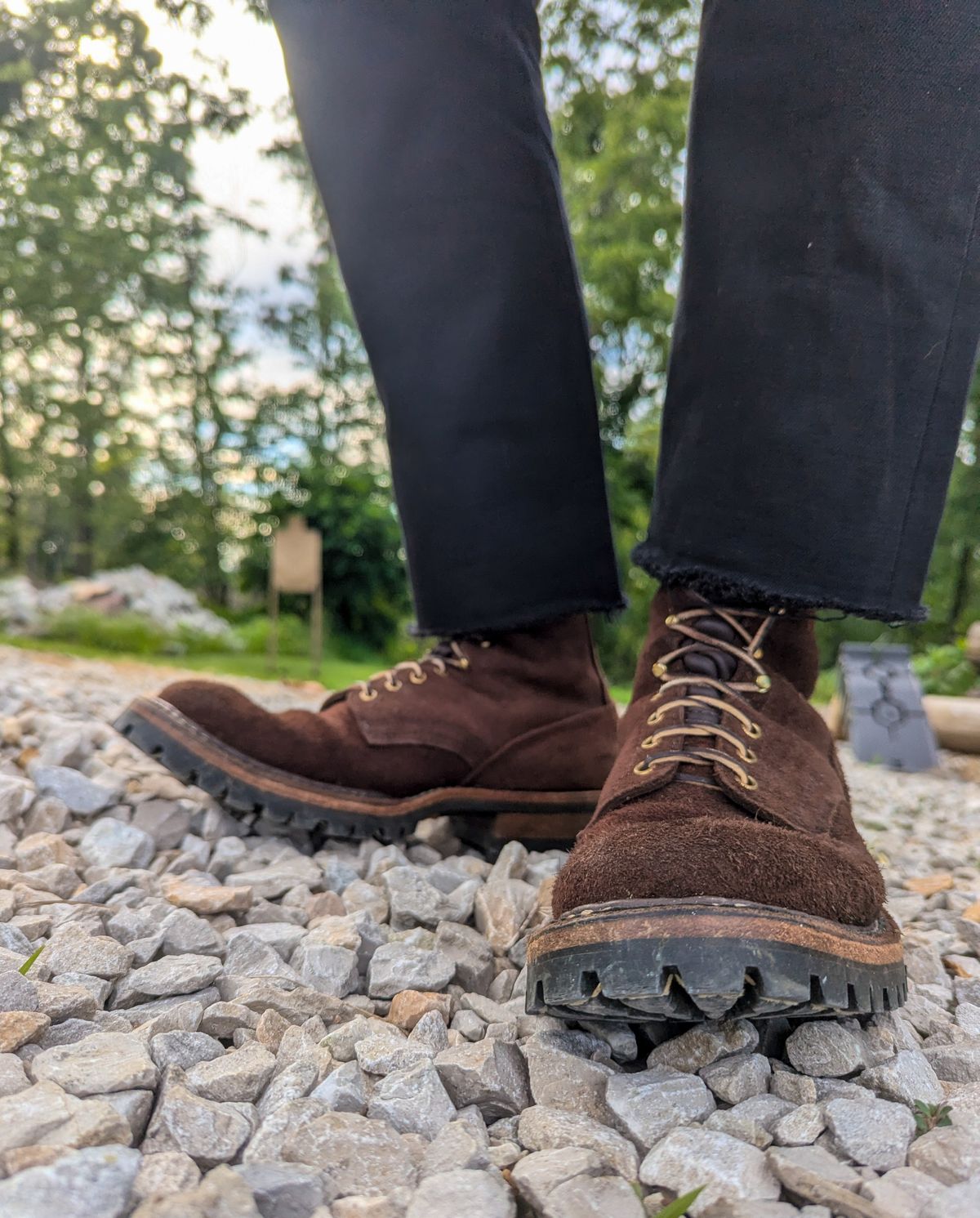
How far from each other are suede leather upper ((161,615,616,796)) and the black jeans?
8cm

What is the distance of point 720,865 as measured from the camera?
0.76 meters

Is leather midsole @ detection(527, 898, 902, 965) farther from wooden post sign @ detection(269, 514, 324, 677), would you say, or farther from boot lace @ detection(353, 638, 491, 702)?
wooden post sign @ detection(269, 514, 324, 677)

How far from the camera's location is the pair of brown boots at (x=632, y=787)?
718mm

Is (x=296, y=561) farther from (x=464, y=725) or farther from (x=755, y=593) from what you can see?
(x=755, y=593)

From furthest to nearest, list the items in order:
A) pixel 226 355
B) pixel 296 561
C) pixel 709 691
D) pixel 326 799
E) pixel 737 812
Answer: pixel 226 355, pixel 296 561, pixel 326 799, pixel 709 691, pixel 737 812

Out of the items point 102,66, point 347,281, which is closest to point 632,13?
point 102,66

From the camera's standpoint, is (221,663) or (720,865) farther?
(221,663)

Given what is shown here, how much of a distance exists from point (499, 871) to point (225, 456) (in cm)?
1033

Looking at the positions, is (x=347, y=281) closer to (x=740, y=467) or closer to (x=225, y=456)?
(x=740, y=467)

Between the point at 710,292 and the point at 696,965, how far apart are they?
62 centimetres

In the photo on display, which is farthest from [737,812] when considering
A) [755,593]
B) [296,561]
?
[296,561]

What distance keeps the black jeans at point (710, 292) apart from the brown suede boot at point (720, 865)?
0.10 m

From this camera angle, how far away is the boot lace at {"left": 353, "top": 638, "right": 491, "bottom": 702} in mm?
1323

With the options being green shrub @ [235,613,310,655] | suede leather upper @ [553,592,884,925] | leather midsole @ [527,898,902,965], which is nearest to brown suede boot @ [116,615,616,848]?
suede leather upper @ [553,592,884,925]
